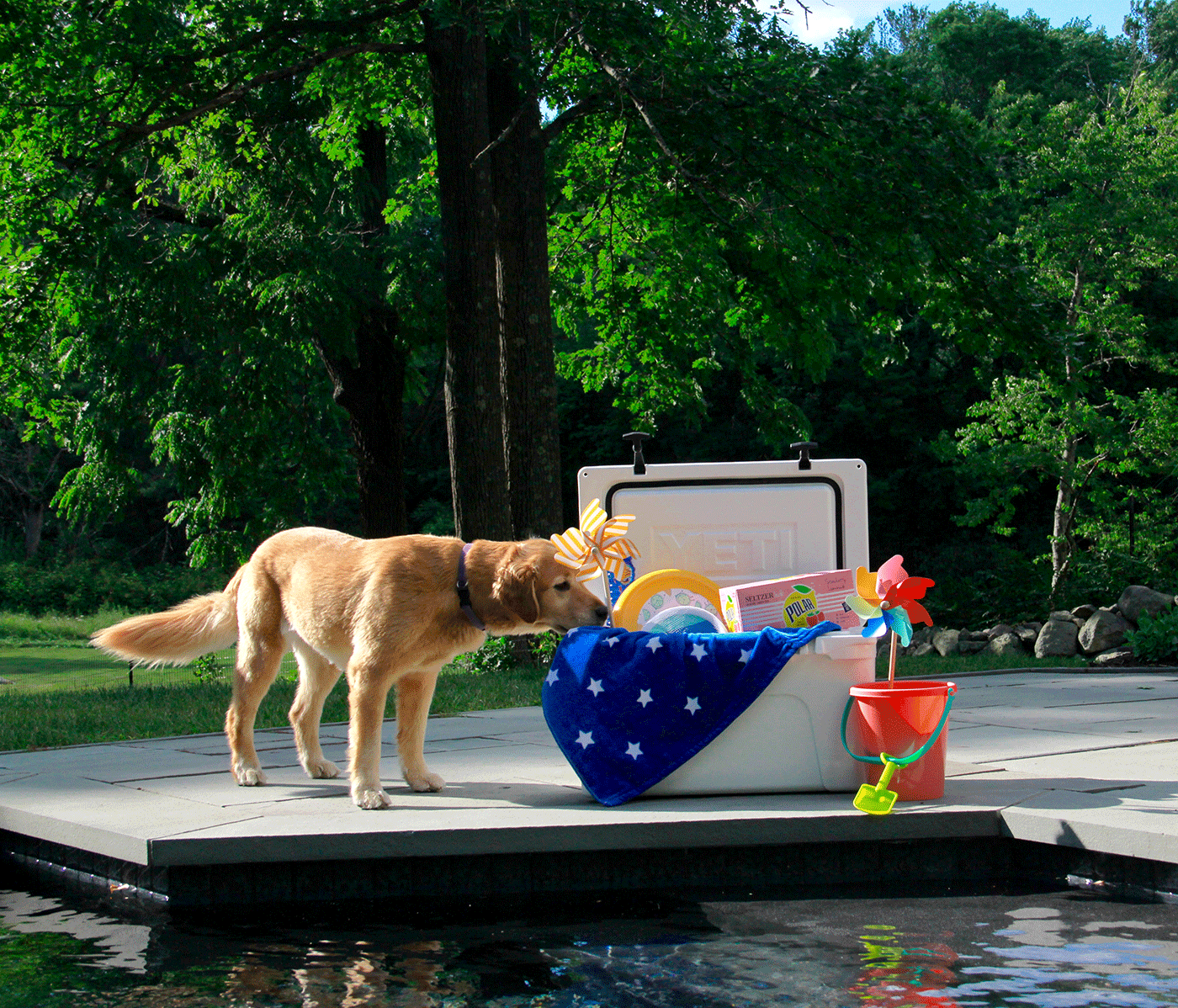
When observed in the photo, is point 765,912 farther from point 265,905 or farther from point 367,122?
point 367,122

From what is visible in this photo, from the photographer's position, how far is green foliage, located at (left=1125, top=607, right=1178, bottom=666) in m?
12.2

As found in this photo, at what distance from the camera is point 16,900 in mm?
4785

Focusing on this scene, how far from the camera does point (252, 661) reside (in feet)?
18.5

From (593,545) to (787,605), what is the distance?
976 millimetres

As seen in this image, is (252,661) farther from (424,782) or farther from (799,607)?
(799,607)

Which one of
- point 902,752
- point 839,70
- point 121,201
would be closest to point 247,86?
point 121,201

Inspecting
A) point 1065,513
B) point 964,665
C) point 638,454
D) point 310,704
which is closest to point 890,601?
point 638,454

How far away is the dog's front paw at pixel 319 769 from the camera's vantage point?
5891 mm

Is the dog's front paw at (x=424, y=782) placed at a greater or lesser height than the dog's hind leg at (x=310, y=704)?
lesser

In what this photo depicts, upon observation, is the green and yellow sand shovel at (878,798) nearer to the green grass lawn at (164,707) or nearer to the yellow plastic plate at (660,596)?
the yellow plastic plate at (660,596)

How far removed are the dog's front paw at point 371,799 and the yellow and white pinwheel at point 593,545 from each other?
1.24 m

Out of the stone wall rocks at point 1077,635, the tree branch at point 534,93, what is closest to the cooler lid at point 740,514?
the tree branch at point 534,93

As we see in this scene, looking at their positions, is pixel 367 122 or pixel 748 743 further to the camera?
pixel 367 122

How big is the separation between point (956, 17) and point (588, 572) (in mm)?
40613
